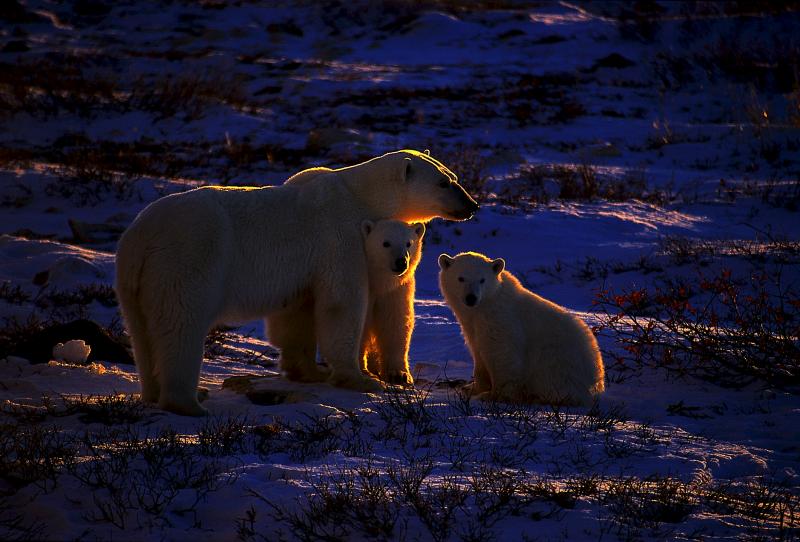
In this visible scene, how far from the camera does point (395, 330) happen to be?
6.27m

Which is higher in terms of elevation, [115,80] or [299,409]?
[115,80]

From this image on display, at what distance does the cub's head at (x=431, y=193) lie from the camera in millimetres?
6273

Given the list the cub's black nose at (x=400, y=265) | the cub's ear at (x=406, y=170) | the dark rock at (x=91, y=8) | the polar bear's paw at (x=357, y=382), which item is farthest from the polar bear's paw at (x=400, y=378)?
the dark rock at (x=91, y=8)

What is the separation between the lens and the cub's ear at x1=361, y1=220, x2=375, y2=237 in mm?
5965

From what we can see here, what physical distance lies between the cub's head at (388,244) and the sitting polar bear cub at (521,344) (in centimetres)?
45

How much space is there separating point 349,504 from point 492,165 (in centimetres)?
1136

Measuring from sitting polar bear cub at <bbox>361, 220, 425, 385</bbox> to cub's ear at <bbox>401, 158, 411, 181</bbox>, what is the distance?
0.37 meters

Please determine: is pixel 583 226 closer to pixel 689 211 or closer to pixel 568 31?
pixel 689 211

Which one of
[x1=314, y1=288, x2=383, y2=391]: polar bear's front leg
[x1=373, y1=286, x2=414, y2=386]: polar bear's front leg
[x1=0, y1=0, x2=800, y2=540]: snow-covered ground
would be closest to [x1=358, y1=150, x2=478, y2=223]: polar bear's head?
[x1=373, y1=286, x2=414, y2=386]: polar bear's front leg

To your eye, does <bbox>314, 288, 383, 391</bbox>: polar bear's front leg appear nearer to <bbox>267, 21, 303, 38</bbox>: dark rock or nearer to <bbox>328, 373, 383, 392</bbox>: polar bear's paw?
<bbox>328, 373, 383, 392</bbox>: polar bear's paw

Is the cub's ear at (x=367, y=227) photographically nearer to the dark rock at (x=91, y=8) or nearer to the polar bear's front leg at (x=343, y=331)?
the polar bear's front leg at (x=343, y=331)

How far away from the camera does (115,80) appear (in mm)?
20453

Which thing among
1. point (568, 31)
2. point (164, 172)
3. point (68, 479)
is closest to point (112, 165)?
point (164, 172)

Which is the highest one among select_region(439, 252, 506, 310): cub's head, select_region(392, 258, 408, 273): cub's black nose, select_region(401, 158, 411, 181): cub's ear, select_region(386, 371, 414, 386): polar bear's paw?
select_region(401, 158, 411, 181): cub's ear
